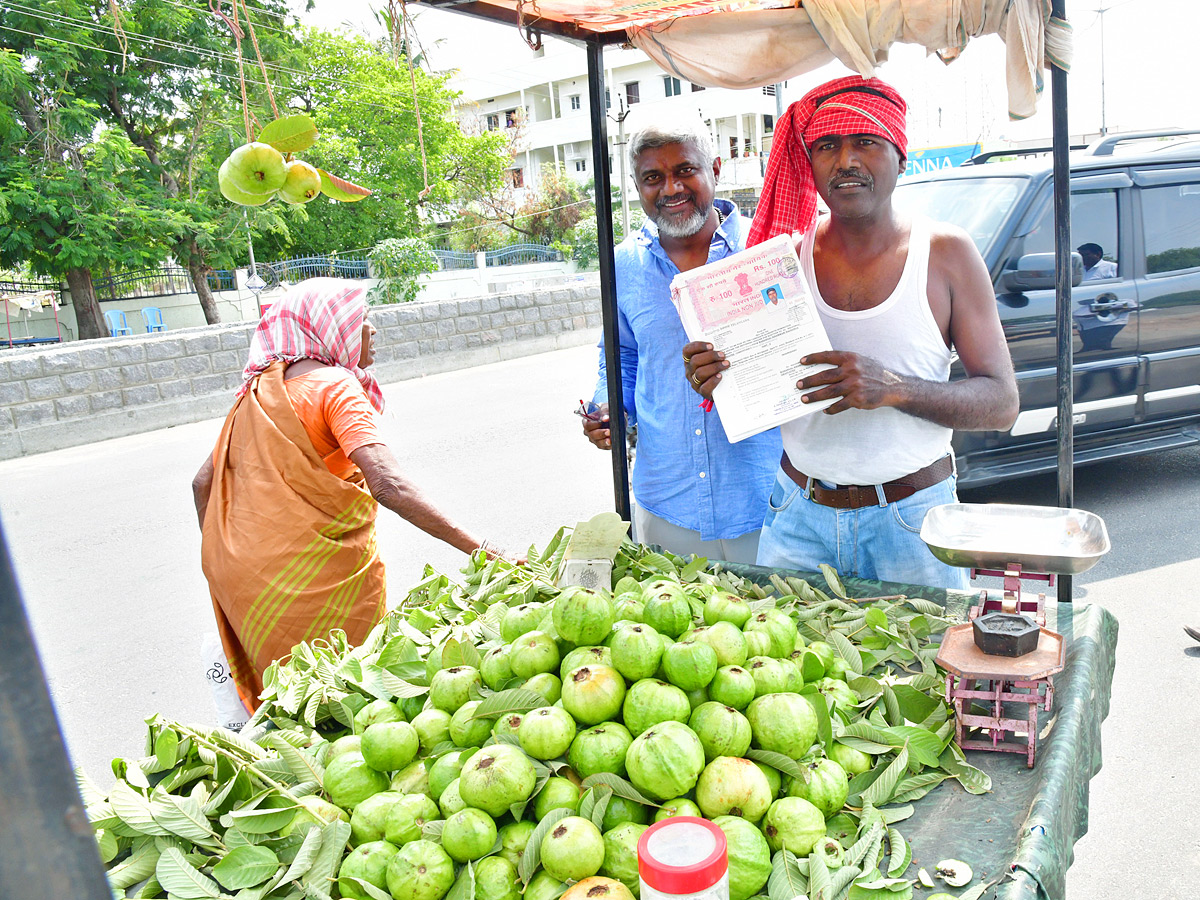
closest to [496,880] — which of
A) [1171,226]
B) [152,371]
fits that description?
[1171,226]

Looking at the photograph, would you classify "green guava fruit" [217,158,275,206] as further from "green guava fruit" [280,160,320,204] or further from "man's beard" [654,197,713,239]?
"man's beard" [654,197,713,239]

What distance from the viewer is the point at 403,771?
147cm

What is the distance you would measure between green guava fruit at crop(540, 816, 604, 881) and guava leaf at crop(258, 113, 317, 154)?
124 cm

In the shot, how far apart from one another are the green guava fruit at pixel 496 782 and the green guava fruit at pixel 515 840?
30 millimetres

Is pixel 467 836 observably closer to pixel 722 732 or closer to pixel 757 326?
pixel 722 732

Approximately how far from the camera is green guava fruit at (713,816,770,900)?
1.21m

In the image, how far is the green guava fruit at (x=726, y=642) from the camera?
5.04ft

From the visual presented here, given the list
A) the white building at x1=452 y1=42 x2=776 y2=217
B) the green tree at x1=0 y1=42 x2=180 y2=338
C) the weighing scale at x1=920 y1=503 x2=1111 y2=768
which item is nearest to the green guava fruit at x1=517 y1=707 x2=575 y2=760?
the weighing scale at x1=920 y1=503 x2=1111 y2=768

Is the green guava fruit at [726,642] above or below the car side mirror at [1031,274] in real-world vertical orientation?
below

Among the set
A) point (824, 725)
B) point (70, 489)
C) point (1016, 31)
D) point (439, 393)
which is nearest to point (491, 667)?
point (824, 725)

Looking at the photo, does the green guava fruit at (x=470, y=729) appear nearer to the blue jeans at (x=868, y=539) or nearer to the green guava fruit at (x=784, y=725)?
the green guava fruit at (x=784, y=725)

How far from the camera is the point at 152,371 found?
378 inches

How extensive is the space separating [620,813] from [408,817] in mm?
329

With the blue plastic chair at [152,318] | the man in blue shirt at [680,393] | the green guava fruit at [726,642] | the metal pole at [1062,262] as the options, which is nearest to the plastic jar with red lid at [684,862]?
the green guava fruit at [726,642]
